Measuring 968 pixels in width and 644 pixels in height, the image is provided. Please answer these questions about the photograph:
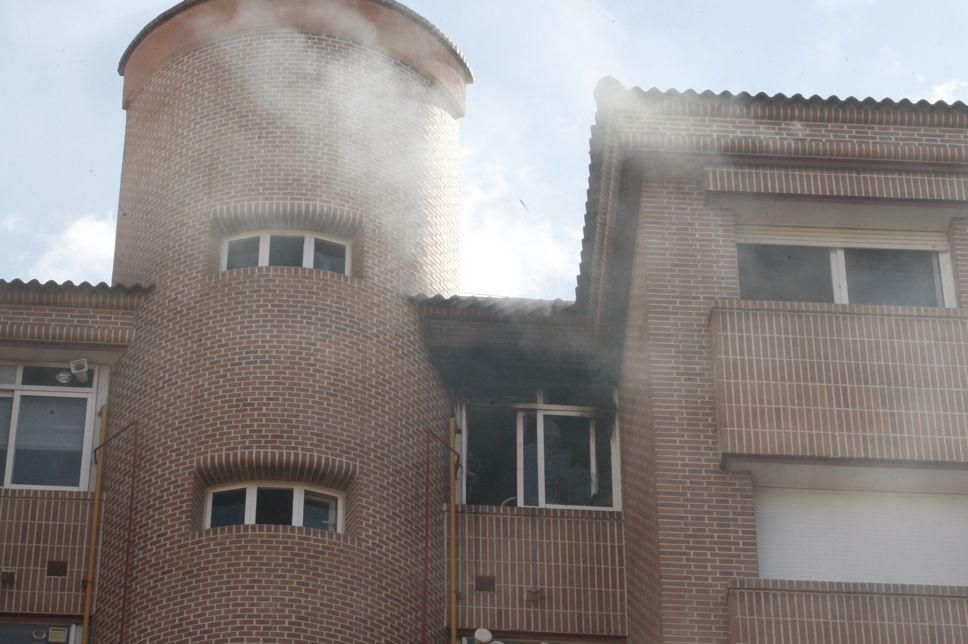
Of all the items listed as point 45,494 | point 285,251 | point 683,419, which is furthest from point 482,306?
point 45,494

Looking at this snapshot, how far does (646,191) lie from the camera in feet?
74.4

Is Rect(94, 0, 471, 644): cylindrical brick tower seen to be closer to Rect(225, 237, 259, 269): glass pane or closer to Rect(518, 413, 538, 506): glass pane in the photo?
Rect(225, 237, 259, 269): glass pane

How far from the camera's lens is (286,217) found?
80.4ft

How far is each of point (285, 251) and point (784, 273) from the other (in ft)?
22.2

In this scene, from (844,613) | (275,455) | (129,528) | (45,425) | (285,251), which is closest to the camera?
(844,613)

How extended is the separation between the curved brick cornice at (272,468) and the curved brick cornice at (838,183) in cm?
586

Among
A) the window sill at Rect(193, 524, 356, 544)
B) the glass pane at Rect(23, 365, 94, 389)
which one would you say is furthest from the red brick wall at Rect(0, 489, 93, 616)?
the window sill at Rect(193, 524, 356, 544)

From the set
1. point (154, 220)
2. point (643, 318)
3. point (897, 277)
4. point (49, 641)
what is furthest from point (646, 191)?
point (49, 641)

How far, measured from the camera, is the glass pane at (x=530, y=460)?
24500mm

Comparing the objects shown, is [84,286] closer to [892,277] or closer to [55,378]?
[55,378]

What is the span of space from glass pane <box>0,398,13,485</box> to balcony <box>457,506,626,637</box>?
6083 millimetres

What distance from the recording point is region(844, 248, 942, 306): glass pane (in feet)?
74.1

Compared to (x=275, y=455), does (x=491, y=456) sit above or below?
above

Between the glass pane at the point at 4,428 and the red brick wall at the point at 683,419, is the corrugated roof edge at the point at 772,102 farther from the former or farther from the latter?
the glass pane at the point at 4,428
